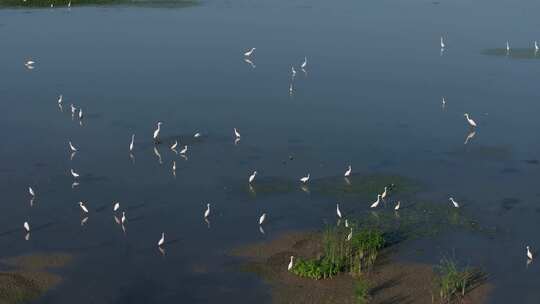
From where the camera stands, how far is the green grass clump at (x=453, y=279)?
20.4m

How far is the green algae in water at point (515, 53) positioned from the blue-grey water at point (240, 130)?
39cm

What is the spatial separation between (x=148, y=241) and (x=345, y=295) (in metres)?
6.39

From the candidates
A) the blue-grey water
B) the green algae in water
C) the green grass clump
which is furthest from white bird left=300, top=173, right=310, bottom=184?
the green algae in water

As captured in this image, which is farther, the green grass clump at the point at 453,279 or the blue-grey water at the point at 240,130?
the blue-grey water at the point at 240,130

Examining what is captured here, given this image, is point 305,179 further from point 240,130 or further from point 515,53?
point 515,53

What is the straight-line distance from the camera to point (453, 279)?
2075 centimetres

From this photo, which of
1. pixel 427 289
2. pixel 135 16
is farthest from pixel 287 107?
pixel 135 16

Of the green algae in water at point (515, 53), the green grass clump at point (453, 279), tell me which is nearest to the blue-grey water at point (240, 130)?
the green algae in water at point (515, 53)

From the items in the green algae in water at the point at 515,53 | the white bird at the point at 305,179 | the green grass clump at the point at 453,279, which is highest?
the green grass clump at the point at 453,279

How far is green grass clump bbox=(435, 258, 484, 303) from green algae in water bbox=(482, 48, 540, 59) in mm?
23952

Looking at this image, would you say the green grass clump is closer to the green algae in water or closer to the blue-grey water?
the blue-grey water

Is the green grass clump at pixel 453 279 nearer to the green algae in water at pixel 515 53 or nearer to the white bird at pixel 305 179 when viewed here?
the white bird at pixel 305 179

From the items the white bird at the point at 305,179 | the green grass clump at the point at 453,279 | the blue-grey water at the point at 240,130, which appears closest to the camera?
the green grass clump at the point at 453,279

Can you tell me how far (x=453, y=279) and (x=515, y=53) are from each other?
1026 inches
